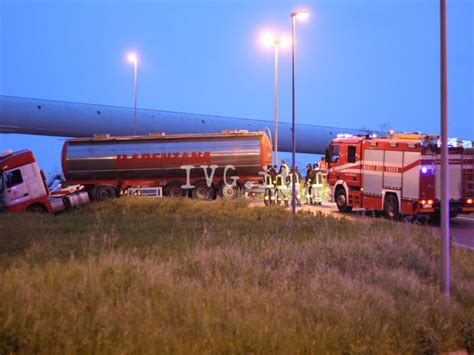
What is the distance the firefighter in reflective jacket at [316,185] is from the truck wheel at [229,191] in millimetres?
3961

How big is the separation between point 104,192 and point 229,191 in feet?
21.9

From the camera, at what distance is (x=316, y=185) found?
25375 mm

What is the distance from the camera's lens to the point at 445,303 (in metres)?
6.92

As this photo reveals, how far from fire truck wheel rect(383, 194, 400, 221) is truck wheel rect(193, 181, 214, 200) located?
1042 centimetres

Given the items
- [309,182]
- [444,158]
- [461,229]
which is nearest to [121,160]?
[309,182]

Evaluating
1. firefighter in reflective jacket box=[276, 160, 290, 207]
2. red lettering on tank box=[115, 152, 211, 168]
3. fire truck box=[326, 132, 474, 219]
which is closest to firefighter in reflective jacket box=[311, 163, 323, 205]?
firefighter in reflective jacket box=[276, 160, 290, 207]

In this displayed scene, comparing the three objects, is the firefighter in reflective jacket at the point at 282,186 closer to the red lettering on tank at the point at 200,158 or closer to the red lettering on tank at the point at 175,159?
the red lettering on tank at the point at 200,158

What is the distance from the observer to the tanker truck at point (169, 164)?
27.5 meters

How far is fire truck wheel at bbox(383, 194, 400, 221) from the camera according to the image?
19234 mm

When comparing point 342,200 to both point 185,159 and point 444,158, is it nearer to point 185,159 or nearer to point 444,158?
point 185,159

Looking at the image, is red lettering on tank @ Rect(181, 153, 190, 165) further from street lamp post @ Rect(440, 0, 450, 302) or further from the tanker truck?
street lamp post @ Rect(440, 0, 450, 302)

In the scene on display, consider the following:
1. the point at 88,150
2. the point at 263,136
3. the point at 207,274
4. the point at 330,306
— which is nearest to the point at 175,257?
the point at 207,274

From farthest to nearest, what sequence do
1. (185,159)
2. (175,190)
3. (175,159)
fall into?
1. (175,190)
2. (175,159)
3. (185,159)

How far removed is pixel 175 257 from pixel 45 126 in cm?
3628
